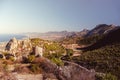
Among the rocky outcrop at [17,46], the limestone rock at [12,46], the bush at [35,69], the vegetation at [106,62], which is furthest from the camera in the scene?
the limestone rock at [12,46]

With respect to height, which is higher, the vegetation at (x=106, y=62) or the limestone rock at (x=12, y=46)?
the limestone rock at (x=12, y=46)

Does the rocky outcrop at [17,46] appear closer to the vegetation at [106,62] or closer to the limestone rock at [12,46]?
the limestone rock at [12,46]

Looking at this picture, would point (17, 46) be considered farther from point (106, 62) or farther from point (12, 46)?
point (106, 62)

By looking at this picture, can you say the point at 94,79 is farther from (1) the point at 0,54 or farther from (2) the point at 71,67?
(1) the point at 0,54

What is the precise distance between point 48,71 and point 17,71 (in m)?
3.12

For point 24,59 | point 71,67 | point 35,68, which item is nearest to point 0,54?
point 24,59

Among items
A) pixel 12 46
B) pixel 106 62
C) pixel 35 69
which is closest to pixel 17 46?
pixel 12 46

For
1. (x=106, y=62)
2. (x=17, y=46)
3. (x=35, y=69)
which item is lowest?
(x=106, y=62)

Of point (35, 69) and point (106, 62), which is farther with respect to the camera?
point (106, 62)

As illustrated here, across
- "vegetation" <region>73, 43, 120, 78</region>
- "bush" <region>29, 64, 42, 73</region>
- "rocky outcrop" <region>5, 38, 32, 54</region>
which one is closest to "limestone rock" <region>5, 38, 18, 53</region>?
"rocky outcrop" <region>5, 38, 32, 54</region>

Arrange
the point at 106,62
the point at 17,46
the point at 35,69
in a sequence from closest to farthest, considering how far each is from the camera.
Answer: the point at 35,69 < the point at 106,62 < the point at 17,46

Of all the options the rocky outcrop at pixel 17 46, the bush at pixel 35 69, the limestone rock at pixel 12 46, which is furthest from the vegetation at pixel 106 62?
the limestone rock at pixel 12 46

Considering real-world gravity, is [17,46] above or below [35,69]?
above

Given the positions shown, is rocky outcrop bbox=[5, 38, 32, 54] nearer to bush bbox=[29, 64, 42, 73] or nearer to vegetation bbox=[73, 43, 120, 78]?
vegetation bbox=[73, 43, 120, 78]
